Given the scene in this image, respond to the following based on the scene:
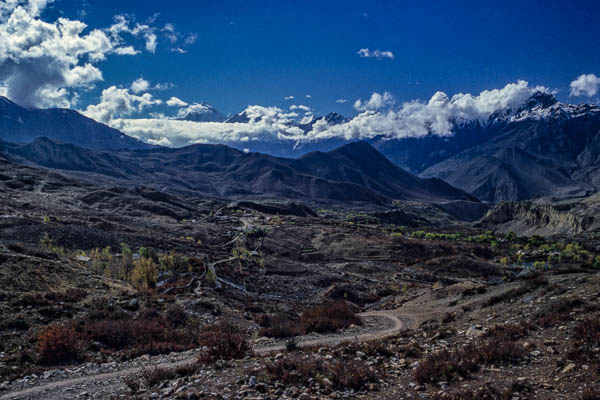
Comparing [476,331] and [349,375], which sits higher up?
[349,375]

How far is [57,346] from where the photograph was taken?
16156 millimetres

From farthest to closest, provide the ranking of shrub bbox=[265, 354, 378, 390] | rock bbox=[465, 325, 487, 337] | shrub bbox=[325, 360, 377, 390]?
rock bbox=[465, 325, 487, 337]
shrub bbox=[265, 354, 378, 390]
shrub bbox=[325, 360, 377, 390]

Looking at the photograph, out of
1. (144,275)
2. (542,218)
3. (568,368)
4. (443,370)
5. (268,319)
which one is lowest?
(542,218)

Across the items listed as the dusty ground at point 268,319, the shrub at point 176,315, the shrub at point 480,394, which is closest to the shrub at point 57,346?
the dusty ground at point 268,319

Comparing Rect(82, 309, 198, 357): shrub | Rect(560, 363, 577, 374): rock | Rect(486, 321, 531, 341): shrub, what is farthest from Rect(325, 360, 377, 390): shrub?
Rect(82, 309, 198, 357): shrub

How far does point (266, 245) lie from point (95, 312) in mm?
71752

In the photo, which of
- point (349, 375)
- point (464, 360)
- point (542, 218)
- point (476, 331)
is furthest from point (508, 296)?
point (542, 218)

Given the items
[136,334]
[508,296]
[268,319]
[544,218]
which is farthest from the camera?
[544,218]

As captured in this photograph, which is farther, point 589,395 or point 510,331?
point 510,331

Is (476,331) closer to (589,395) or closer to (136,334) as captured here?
(589,395)

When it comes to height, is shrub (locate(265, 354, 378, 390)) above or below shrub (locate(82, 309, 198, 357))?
above

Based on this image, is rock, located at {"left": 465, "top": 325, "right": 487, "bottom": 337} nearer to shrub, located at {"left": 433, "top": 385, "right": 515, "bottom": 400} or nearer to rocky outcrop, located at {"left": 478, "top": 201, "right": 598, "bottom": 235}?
shrub, located at {"left": 433, "top": 385, "right": 515, "bottom": 400}

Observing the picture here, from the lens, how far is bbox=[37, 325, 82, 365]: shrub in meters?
15.8

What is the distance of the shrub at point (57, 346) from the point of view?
15.8m
